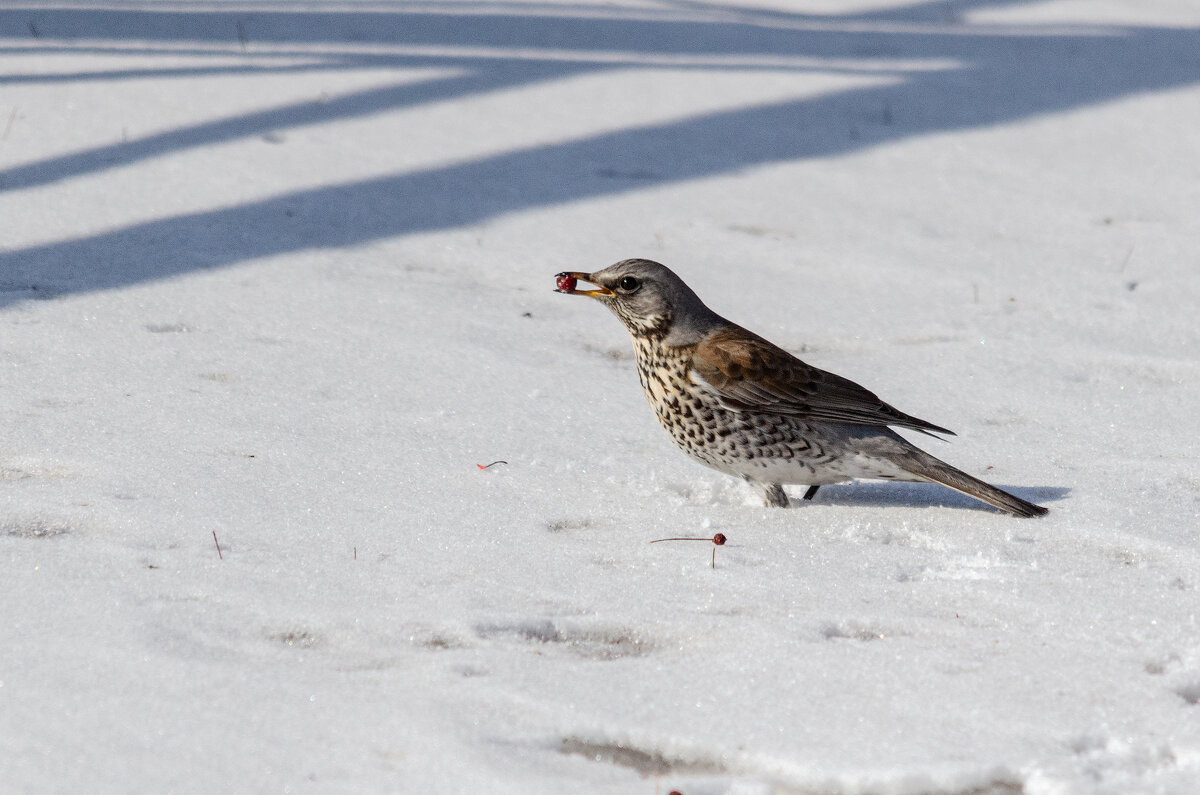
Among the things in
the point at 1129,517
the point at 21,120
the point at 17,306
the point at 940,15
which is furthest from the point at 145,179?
the point at 940,15

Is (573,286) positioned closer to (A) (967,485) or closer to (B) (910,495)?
(B) (910,495)

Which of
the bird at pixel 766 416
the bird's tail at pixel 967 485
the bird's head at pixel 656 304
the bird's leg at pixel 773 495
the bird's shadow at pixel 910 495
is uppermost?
the bird's head at pixel 656 304

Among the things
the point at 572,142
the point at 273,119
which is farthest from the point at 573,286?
the point at 273,119

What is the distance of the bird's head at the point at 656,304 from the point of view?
421 centimetres

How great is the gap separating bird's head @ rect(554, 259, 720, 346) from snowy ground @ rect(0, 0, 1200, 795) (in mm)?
482

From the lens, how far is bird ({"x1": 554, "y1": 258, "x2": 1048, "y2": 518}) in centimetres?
397

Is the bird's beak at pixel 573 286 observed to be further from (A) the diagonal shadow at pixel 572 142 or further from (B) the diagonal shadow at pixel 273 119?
(B) the diagonal shadow at pixel 273 119


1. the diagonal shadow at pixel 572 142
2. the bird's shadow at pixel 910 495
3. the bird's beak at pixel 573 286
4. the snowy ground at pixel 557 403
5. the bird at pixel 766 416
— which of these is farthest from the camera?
the diagonal shadow at pixel 572 142

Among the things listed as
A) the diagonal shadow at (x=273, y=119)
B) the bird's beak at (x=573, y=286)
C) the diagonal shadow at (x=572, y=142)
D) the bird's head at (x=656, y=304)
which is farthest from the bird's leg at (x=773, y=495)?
the diagonal shadow at (x=273, y=119)

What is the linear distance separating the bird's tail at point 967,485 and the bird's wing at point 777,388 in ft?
0.35

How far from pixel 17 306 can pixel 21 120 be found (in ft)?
7.74

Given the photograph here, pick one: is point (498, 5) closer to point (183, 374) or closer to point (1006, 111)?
point (1006, 111)

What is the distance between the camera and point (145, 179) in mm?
6641

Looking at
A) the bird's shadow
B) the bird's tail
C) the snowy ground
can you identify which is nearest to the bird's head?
the snowy ground
